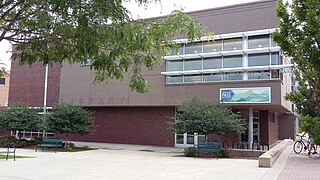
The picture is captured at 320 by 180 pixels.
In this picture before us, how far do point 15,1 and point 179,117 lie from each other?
1579 cm

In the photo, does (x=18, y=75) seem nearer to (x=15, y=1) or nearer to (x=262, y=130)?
(x=262, y=130)

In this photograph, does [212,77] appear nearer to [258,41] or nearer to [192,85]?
[192,85]

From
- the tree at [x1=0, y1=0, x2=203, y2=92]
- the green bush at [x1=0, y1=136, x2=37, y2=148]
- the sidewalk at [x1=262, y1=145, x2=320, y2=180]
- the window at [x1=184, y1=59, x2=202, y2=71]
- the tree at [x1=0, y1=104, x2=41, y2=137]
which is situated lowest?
the green bush at [x1=0, y1=136, x2=37, y2=148]

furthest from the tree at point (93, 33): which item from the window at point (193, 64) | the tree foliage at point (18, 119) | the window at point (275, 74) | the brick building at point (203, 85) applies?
the tree foliage at point (18, 119)

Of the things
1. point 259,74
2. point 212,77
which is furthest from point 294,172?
point 212,77

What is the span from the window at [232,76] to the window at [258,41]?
1.93 m

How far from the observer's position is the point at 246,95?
22.6 metres

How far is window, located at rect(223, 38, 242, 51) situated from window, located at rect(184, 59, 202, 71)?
2.06 m

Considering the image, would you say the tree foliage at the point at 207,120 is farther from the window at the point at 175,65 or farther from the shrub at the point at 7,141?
the shrub at the point at 7,141

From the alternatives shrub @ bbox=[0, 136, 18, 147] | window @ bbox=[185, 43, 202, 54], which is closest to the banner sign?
window @ bbox=[185, 43, 202, 54]

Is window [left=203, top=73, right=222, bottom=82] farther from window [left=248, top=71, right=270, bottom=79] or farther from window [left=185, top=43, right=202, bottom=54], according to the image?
window [left=248, top=71, right=270, bottom=79]

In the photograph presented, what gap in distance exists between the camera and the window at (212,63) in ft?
78.8

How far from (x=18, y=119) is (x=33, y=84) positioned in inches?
367

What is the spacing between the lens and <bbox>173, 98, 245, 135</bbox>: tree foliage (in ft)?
64.2
